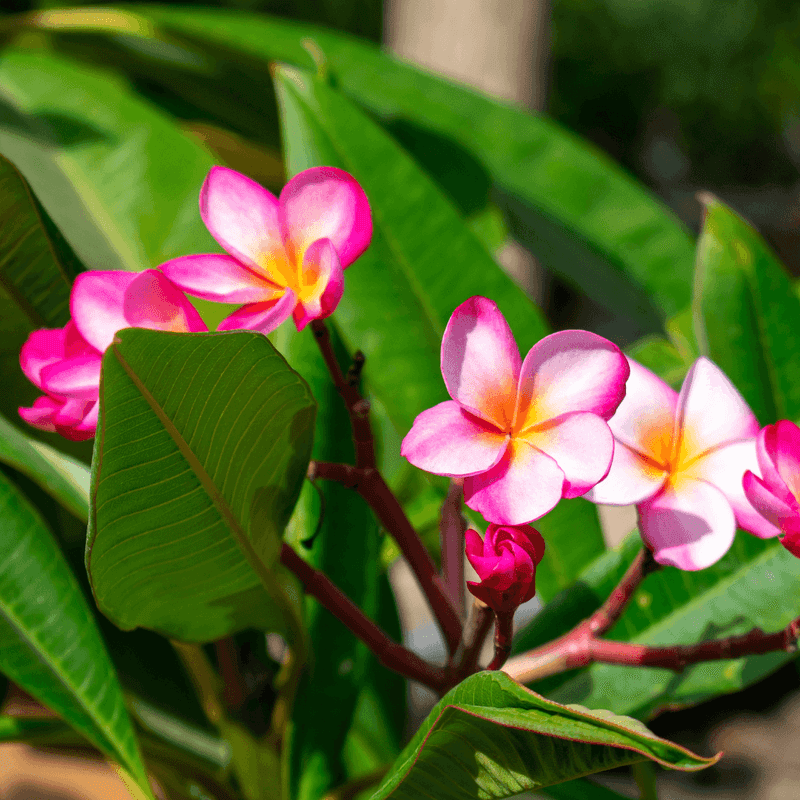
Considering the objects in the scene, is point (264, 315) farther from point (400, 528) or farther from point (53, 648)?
point (53, 648)

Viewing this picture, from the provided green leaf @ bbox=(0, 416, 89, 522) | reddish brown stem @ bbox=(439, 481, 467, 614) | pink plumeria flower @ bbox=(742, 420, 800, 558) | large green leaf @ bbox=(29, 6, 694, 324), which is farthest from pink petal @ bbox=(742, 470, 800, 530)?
large green leaf @ bbox=(29, 6, 694, 324)

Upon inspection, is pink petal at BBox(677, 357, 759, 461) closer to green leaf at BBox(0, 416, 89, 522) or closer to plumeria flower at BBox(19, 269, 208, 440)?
plumeria flower at BBox(19, 269, 208, 440)

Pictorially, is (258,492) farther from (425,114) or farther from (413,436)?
(425,114)

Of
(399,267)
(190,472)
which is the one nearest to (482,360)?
(190,472)

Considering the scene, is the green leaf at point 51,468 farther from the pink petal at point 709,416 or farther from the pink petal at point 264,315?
the pink petal at point 709,416

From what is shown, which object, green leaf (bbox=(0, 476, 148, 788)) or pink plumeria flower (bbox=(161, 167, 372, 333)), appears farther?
green leaf (bbox=(0, 476, 148, 788))

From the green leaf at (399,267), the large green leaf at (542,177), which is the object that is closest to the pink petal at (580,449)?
the green leaf at (399,267)
